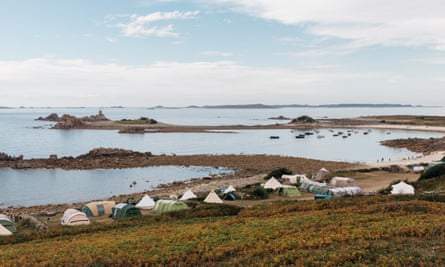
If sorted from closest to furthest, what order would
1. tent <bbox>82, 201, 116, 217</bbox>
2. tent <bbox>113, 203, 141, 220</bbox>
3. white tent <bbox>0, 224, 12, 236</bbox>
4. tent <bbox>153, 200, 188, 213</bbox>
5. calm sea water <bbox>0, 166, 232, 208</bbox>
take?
white tent <bbox>0, 224, 12, 236</bbox> < tent <bbox>153, 200, 188, 213</bbox> < tent <bbox>113, 203, 141, 220</bbox> < tent <bbox>82, 201, 116, 217</bbox> < calm sea water <bbox>0, 166, 232, 208</bbox>

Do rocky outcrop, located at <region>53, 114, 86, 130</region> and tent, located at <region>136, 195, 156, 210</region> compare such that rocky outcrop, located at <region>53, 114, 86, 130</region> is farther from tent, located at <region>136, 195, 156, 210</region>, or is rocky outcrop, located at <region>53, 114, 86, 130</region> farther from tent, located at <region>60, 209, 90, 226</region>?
tent, located at <region>60, 209, 90, 226</region>

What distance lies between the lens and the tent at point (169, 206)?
25.7 m

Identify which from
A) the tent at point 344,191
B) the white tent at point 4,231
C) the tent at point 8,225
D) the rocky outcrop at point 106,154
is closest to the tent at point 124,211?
the tent at point 8,225

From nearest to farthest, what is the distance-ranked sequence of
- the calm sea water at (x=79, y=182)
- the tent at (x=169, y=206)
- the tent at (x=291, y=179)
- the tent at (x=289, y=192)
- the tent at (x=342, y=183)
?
the tent at (x=169, y=206), the tent at (x=289, y=192), the tent at (x=342, y=183), the calm sea water at (x=79, y=182), the tent at (x=291, y=179)

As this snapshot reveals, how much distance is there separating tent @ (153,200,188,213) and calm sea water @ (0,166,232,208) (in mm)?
14125

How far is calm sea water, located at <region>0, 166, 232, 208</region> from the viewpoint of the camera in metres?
39.2

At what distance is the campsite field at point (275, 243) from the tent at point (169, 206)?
7.98m

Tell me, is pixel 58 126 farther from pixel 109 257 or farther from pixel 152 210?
pixel 109 257

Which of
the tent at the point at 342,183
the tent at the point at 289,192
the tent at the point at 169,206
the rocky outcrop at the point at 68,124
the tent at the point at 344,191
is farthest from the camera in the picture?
the rocky outcrop at the point at 68,124

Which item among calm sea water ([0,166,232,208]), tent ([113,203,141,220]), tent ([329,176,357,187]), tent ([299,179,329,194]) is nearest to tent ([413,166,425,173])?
tent ([329,176,357,187])

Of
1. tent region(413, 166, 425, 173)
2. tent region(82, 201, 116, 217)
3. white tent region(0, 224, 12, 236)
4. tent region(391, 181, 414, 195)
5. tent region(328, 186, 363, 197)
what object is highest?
tent region(391, 181, 414, 195)

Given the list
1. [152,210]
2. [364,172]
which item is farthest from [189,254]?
[364,172]

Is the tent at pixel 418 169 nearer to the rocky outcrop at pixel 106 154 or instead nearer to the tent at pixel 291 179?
the tent at pixel 291 179

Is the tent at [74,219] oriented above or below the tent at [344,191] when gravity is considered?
below
